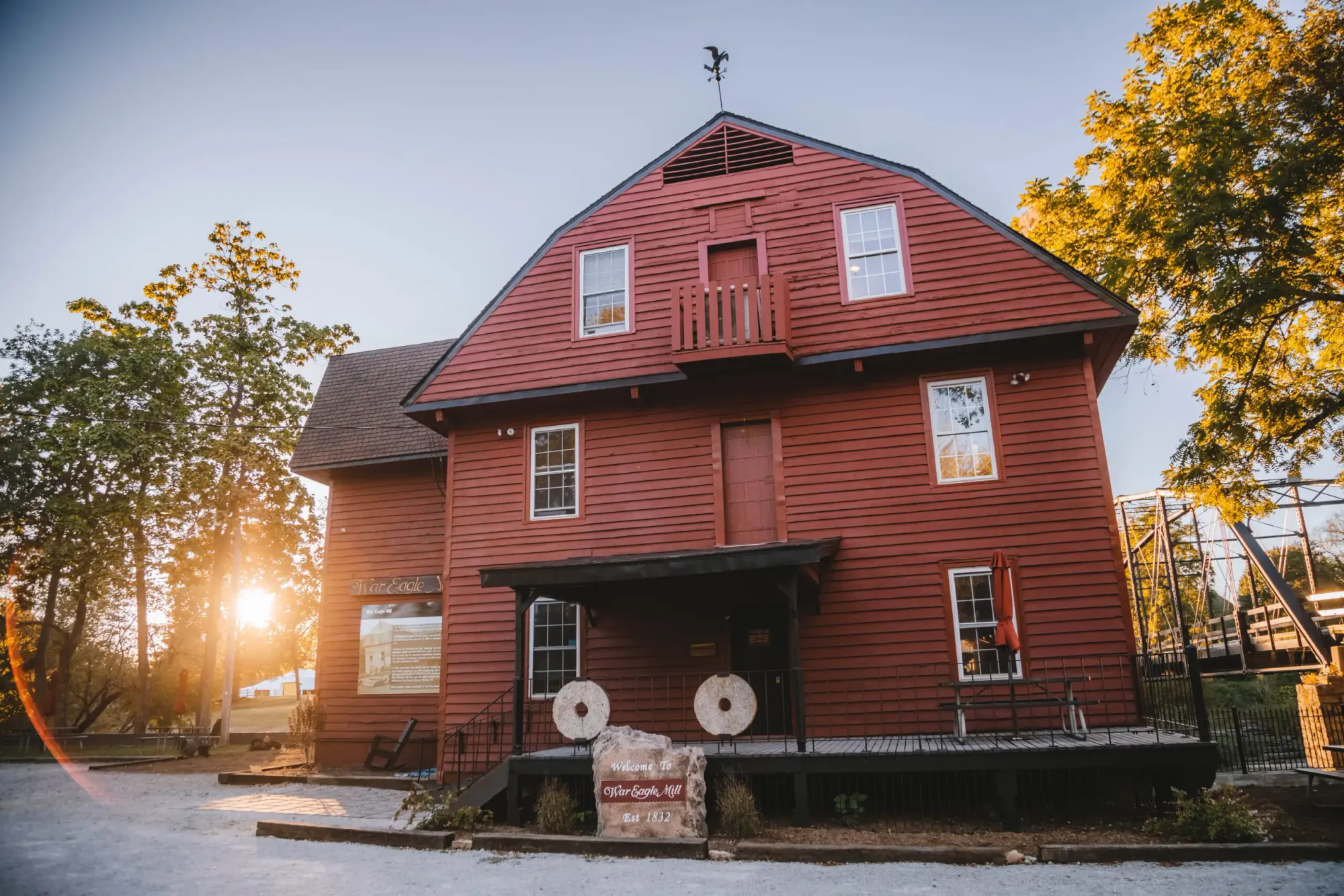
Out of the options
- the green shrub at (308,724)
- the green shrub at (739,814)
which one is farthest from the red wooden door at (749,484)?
the green shrub at (308,724)

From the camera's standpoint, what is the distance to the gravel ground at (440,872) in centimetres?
739

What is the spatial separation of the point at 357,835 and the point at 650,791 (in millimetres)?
3593

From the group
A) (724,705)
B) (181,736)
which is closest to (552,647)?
(724,705)

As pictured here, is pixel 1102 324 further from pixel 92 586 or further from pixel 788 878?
pixel 92 586

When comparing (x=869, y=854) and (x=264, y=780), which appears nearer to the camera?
(x=869, y=854)

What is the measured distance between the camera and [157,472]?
2472 centimetres

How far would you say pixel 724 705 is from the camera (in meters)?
10.8

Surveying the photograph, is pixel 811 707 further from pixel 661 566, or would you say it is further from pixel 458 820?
pixel 458 820

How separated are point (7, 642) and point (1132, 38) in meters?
36.0

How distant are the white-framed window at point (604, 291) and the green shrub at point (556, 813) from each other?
7.54m

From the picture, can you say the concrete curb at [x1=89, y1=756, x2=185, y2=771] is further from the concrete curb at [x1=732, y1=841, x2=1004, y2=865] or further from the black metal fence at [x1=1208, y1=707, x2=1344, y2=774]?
the black metal fence at [x1=1208, y1=707, x2=1344, y2=774]

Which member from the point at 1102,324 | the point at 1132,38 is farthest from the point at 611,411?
the point at 1132,38

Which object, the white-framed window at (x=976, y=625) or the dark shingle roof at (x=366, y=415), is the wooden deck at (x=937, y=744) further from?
the dark shingle roof at (x=366, y=415)

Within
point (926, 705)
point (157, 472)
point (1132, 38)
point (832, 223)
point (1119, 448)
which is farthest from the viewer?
point (1119, 448)
